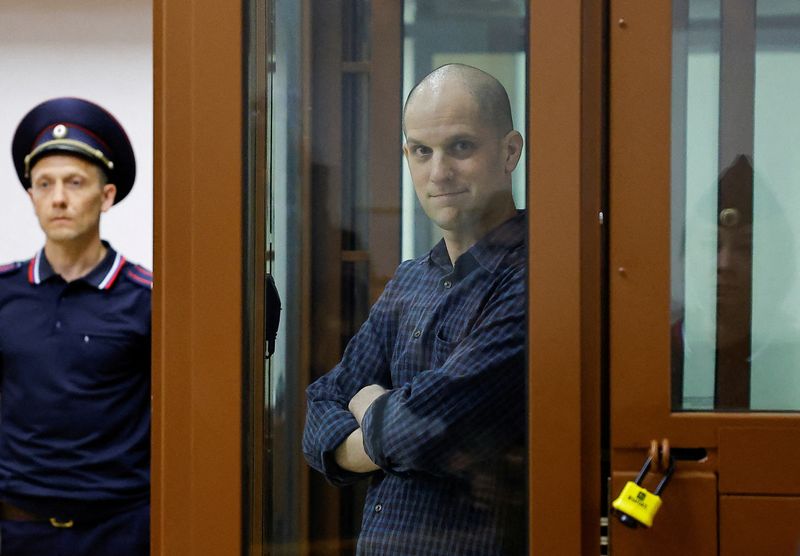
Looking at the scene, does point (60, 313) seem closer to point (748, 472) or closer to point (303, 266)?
point (303, 266)

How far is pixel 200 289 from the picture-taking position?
126cm

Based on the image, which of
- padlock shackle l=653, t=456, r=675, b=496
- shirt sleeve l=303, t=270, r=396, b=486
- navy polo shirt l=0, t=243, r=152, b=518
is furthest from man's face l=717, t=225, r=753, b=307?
navy polo shirt l=0, t=243, r=152, b=518

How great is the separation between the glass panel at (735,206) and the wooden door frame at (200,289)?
1.98 ft

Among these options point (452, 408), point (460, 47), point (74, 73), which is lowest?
point (452, 408)

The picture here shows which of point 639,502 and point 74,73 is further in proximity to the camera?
point 74,73

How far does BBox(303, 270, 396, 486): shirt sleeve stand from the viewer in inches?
48.2

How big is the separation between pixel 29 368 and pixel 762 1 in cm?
172

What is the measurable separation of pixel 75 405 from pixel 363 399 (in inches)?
44.1

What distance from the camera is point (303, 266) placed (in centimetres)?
125

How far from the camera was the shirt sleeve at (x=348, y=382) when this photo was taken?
48.2 inches

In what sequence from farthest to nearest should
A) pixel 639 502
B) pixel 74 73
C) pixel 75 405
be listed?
1. pixel 74 73
2. pixel 75 405
3. pixel 639 502

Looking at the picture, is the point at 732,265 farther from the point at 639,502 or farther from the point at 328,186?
the point at 328,186

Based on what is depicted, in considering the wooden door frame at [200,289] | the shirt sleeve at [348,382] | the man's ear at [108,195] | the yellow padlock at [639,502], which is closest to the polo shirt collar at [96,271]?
the man's ear at [108,195]

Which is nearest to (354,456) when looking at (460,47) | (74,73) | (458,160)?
(458,160)
